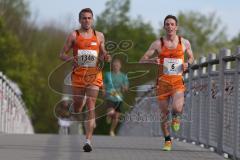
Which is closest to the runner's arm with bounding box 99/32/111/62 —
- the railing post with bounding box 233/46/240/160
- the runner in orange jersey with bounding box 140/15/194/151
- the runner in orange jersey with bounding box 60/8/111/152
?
the runner in orange jersey with bounding box 60/8/111/152

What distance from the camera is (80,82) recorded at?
46.4 feet

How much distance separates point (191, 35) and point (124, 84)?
285 ft

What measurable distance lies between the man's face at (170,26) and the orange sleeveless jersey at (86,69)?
4.37 feet

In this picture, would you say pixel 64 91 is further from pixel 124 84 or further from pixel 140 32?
pixel 140 32

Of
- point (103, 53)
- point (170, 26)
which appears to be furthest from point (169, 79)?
point (103, 53)

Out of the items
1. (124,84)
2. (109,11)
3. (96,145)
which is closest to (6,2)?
(109,11)

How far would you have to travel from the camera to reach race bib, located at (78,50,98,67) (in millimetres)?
13930

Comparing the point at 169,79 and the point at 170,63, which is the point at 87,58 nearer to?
the point at 170,63

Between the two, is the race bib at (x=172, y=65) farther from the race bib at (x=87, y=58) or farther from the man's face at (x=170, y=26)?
the race bib at (x=87, y=58)

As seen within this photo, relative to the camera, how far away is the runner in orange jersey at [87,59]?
13992 mm

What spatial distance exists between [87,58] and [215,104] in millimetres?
2519

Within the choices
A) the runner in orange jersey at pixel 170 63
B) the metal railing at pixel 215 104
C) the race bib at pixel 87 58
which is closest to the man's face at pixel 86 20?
the race bib at pixel 87 58

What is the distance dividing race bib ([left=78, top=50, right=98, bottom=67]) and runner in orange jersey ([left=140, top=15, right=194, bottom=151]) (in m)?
1.11

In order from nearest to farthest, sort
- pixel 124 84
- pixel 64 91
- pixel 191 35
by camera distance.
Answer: pixel 64 91
pixel 124 84
pixel 191 35
